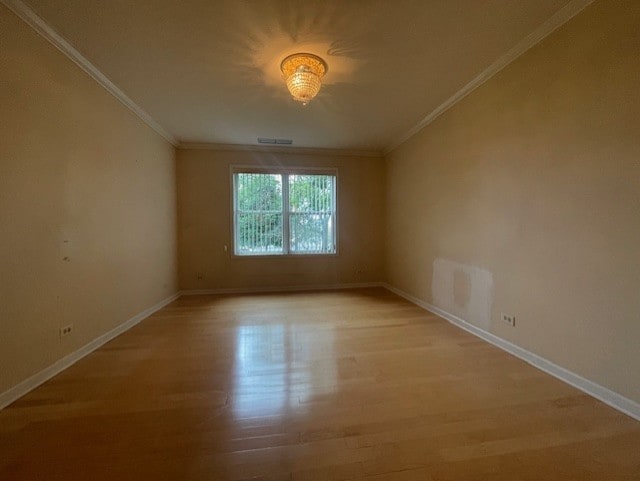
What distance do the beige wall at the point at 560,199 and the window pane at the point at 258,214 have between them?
3.19 meters

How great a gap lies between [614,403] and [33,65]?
476 cm

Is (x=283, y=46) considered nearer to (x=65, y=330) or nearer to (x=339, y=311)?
(x=65, y=330)

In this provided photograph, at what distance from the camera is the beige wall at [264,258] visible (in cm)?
507

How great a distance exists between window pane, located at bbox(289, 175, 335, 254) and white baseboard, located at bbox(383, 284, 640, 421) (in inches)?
114

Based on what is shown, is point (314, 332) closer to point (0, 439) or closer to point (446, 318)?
point (446, 318)

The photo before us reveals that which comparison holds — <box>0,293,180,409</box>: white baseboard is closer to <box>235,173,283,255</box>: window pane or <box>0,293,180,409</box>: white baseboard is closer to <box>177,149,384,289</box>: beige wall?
<box>177,149,384,289</box>: beige wall

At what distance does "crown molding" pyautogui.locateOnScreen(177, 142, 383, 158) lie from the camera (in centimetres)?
502

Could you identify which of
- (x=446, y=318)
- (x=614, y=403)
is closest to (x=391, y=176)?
(x=446, y=318)

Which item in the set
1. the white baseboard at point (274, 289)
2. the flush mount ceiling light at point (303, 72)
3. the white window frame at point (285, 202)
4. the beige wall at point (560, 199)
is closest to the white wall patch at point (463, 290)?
the beige wall at point (560, 199)

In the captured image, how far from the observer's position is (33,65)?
2051 millimetres

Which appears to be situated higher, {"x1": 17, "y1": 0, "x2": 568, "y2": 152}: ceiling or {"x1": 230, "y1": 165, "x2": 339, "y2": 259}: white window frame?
{"x1": 17, "y1": 0, "x2": 568, "y2": 152}: ceiling

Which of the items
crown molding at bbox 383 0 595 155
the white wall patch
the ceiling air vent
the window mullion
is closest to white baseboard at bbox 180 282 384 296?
the window mullion

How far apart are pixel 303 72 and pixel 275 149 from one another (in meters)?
2.78

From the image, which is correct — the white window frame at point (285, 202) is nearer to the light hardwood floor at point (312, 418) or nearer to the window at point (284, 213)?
the window at point (284, 213)
